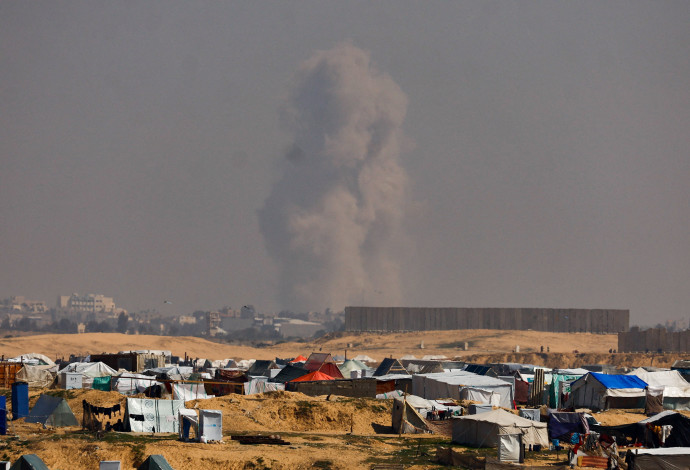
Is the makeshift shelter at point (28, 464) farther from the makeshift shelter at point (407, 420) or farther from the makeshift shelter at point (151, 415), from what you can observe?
the makeshift shelter at point (407, 420)

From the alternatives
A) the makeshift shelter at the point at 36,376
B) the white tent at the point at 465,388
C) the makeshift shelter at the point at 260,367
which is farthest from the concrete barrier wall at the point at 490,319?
the makeshift shelter at the point at 36,376

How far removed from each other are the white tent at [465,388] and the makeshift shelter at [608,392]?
2.93 meters

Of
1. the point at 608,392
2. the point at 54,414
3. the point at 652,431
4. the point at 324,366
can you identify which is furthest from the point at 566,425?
the point at 324,366

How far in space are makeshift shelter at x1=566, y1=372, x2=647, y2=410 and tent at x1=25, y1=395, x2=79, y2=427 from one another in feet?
67.5

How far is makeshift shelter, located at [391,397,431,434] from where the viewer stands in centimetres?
3042

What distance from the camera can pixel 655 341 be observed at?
275 feet

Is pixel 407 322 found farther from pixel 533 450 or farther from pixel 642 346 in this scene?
pixel 533 450

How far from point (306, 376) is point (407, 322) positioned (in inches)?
2960

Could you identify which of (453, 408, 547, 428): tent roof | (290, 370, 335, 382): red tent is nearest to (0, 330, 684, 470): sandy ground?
(453, 408, 547, 428): tent roof

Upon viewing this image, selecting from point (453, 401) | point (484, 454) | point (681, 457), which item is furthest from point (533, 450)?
point (453, 401)

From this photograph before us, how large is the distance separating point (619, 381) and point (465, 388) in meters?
6.58

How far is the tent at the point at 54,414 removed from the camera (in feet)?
101

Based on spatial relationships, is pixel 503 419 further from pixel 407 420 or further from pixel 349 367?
pixel 349 367

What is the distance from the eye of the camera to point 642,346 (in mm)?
84812
